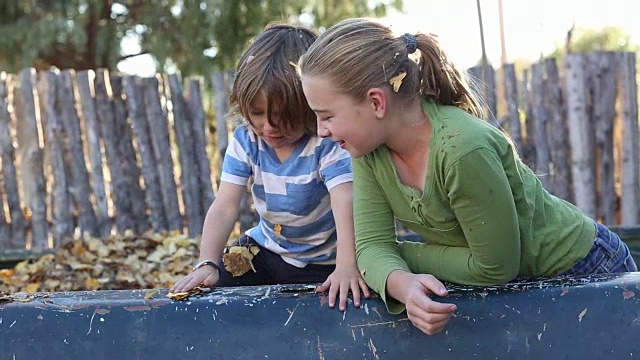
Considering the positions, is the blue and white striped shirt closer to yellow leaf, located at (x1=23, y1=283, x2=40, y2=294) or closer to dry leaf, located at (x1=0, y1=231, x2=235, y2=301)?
dry leaf, located at (x1=0, y1=231, x2=235, y2=301)

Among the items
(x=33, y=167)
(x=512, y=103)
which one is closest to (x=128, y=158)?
(x=33, y=167)

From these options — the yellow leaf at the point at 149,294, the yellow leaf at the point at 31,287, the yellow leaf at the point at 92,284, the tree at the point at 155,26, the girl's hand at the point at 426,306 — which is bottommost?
the yellow leaf at the point at 92,284

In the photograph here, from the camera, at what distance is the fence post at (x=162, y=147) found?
5523 millimetres

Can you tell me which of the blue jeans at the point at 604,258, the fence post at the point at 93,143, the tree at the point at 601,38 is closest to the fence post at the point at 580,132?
the fence post at the point at 93,143

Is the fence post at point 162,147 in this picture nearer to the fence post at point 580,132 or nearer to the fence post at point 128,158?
the fence post at point 128,158

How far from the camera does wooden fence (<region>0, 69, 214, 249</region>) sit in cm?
550

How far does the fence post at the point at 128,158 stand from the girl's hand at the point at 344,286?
400 centimetres

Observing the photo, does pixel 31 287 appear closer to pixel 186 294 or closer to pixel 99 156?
pixel 186 294

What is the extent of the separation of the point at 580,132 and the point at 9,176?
3.54 meters

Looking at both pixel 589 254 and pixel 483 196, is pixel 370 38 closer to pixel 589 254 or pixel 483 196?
pixel 483 196

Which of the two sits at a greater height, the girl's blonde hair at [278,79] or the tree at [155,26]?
the tree at [155,26]

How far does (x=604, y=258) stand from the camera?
72.6 inches

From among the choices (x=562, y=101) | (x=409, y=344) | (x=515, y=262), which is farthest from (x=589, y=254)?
(x=562, y=101)

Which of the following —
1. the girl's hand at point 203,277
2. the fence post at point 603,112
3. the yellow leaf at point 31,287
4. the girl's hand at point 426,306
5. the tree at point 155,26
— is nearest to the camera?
the girl's hand at point 426,306
